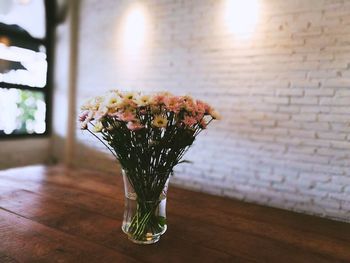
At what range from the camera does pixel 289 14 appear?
192 cm

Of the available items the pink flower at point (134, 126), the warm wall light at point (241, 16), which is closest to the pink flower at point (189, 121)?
the pink flower at point (134, 126)

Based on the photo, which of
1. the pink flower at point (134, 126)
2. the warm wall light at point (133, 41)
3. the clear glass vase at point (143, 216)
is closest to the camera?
the pink flower at point (134, 126)

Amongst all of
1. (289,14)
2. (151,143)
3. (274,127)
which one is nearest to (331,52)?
(289,14)

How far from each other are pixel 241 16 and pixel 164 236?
1.61 m

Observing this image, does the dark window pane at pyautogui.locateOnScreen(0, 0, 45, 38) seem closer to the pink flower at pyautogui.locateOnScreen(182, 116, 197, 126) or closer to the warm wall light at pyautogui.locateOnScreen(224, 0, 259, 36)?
the warm wall light at pyautogui.locateOnScreen(224, 0, 259, 36)

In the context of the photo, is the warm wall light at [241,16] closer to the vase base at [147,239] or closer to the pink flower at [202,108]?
the pink flower at [202,108]

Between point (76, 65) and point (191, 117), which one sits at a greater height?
point (76, 65)

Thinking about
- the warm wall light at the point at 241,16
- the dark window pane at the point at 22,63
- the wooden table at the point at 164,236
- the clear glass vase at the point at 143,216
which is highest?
the warm wall light at the point at 241,16

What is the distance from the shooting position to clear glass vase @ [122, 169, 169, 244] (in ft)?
3.34

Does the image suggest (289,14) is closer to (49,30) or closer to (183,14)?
(183,14)

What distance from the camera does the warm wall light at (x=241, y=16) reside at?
2051 mm

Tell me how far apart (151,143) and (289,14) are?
1464mm

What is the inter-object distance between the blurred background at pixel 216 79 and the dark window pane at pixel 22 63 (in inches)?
0.4

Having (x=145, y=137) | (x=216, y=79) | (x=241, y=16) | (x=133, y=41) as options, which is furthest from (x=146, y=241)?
(x=133, y=41)
